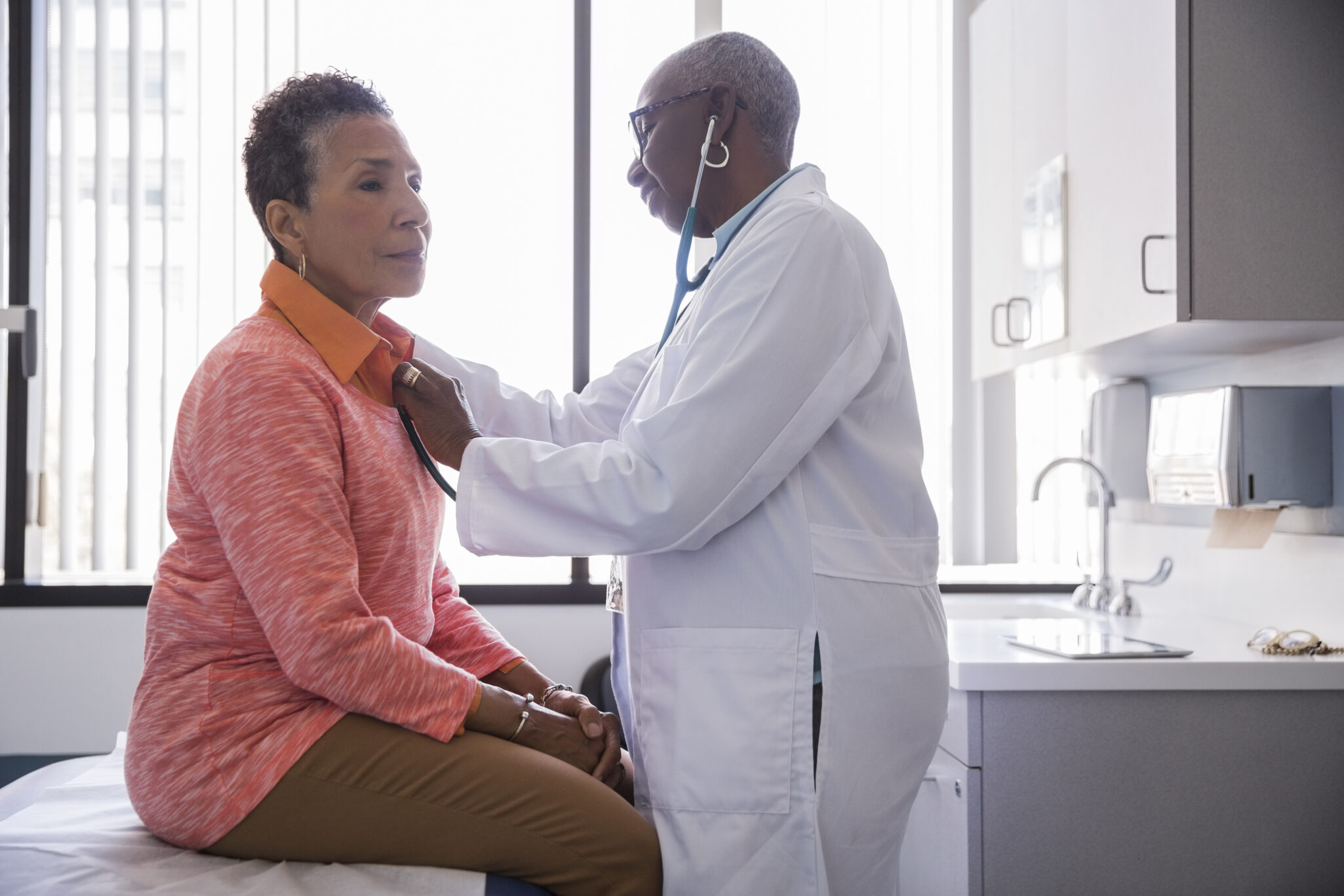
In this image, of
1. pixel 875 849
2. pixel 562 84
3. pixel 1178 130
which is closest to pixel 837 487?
pixel 875 849

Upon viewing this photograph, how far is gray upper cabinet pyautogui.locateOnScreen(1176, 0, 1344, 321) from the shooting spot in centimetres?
166

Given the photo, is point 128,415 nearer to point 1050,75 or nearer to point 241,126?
point 241,126

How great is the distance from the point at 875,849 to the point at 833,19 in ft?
7.72

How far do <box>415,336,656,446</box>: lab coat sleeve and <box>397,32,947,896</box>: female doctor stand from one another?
0.91 feet

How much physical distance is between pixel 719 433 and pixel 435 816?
493 millimetres

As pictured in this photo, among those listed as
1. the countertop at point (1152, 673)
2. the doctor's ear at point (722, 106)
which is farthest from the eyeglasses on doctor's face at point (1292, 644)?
the doctor's ear at point (722, 106)

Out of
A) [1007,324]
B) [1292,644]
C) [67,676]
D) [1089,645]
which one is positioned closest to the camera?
[1292,644]

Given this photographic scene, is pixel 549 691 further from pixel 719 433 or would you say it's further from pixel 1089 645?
pixel 1089 645

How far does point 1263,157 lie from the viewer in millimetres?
1665

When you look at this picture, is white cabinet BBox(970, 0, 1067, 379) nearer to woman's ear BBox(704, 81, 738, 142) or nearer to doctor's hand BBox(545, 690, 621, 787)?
woman's ear BBox(704, 81, 738, 142)

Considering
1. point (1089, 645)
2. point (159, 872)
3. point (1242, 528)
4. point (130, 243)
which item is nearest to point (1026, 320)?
point (1242, 528)

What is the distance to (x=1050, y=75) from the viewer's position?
2217 millimetres

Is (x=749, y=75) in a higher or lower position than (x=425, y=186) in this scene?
lower

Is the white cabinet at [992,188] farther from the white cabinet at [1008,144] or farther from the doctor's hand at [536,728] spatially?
the doctor's hand at [536,728]
